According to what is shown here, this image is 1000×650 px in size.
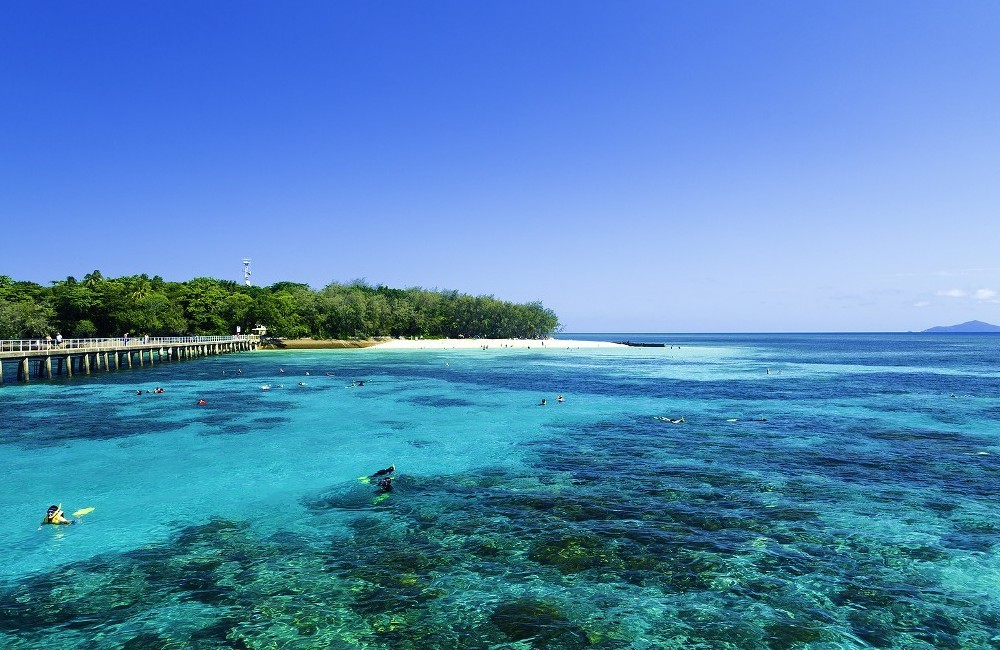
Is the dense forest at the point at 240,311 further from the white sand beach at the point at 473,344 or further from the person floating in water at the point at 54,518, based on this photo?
the person floating in water at the point at 54,518

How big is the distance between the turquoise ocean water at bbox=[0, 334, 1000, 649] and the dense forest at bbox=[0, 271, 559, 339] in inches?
3701

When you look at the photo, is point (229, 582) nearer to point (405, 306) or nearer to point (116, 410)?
point (116, 410)

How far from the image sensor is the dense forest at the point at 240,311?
113 m

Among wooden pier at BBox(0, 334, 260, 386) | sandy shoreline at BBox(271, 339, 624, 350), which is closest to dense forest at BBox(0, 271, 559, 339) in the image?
sandy shoreline at BBox(271, 339, 624, 350)

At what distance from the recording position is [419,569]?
12.7 metres

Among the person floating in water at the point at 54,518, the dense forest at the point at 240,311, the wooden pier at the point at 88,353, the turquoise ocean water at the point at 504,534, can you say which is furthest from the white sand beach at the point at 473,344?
the person floating in water at the point at 54,518

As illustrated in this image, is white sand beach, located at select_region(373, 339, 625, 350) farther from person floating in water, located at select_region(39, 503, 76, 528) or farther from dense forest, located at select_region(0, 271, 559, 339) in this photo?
person floating in water, located at select_region(39, 503, 76, 528)

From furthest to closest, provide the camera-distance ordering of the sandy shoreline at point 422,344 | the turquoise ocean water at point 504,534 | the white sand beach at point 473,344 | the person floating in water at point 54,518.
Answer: the white sand beach at point 473,344 → the sandy shoreline at point 422,344 → the person floating in water at point 54,518 → the turquoise ocean water at point 504,534

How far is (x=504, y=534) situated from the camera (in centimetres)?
1483

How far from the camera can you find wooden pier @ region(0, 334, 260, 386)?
58.0m

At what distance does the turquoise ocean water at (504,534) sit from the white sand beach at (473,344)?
106 meters

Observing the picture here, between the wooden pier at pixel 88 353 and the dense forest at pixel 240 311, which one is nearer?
the wooden pier at pixel 88 353

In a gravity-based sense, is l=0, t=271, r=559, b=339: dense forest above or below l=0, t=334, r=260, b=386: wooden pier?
above

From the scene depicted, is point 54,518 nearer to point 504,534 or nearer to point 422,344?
point 504,534
